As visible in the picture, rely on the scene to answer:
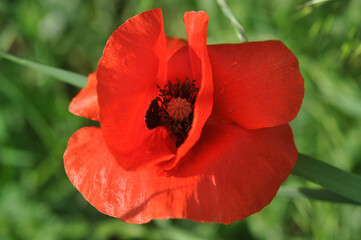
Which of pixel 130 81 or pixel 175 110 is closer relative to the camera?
pixel 130 81

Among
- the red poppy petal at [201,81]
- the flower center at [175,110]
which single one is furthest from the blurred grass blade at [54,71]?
the red poppy petal at [201,81]

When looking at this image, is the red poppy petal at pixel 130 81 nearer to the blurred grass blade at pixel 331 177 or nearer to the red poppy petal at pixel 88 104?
the red poppy petal at pixel 88 104

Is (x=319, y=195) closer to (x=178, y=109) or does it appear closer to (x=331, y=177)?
(x=331, y=177)

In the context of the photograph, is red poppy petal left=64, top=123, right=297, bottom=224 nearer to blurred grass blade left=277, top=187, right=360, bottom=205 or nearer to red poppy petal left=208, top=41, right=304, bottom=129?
red poppy petal left=208, top=41, right=304, bottom=129

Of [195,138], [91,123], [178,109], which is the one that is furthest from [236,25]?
Answer: [91,123]

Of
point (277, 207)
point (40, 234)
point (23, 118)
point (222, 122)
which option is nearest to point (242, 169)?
point (222, 122)
